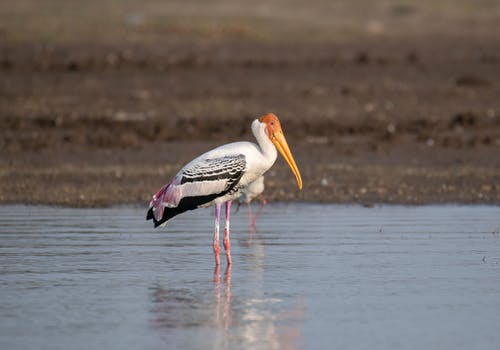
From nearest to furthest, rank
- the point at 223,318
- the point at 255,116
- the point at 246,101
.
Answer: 1. the point at 223,318
2. the point at 255,116
3. the point at 246,101

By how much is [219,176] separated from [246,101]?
12909 millimetres

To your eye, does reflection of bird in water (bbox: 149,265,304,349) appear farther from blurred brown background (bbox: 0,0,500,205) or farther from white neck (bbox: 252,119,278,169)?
blurred brown background (bbox: 0,0,500,205)

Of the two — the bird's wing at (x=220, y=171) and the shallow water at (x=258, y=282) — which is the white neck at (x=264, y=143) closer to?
the bird's wing at (x=220, y=171)

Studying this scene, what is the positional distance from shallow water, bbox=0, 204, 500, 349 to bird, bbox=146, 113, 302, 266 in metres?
0.41

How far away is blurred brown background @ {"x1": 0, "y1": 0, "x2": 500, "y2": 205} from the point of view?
46.1 ft

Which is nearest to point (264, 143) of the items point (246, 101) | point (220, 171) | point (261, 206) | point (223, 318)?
point (220, 171)

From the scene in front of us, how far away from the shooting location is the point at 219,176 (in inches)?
365

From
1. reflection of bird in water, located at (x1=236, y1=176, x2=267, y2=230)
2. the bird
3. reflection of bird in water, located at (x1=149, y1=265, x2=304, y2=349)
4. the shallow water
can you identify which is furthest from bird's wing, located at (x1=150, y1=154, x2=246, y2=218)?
reflection of bird in water, located at (x1=236, y1=176, x2=267, y2=230)

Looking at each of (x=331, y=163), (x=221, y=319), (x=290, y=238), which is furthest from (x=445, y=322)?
(x=331, y=163)

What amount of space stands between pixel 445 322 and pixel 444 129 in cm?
1208

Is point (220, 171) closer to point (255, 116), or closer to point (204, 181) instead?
point (204, 181)

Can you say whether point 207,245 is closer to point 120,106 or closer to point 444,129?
point 444,129

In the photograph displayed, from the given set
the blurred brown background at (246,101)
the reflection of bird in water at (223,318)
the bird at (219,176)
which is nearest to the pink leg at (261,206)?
the blurred brown background at (246,101)

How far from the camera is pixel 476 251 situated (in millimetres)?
9586
